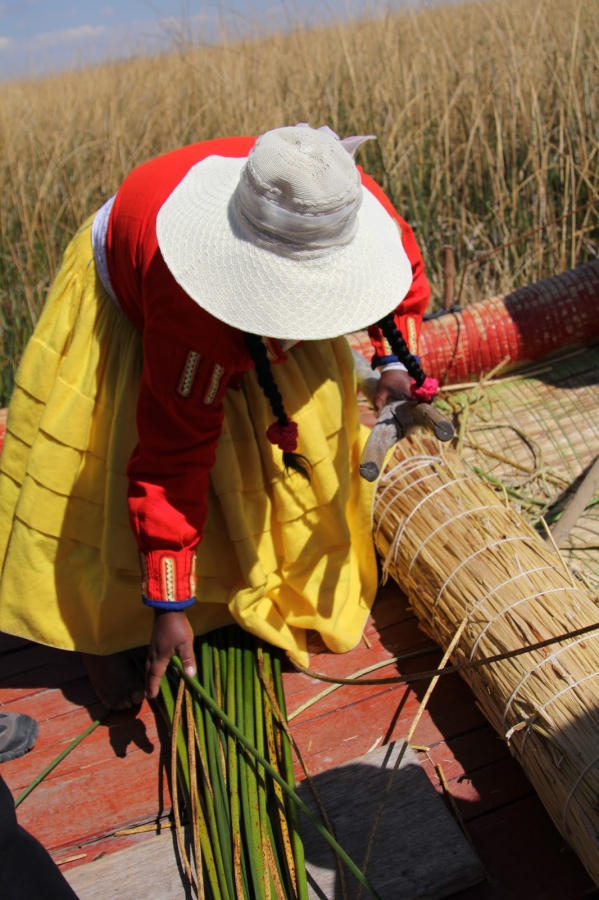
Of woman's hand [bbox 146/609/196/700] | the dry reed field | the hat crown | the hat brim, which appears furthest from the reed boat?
the dry reed field

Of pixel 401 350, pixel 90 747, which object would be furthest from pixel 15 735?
pixel 401 350

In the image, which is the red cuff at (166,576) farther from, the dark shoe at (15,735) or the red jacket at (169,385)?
the dark shoe at (15,735)

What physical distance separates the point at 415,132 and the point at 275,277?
309 centimetres

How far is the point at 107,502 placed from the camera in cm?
158

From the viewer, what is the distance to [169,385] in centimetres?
121

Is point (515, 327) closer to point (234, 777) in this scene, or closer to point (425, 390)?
point (425, 390)

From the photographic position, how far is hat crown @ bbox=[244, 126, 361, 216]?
1.00 m

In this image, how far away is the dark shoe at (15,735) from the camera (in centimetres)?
167

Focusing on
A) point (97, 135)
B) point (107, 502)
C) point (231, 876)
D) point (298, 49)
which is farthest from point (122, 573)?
point (298, 49)

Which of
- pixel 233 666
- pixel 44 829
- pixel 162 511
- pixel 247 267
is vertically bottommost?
pixel 44 829

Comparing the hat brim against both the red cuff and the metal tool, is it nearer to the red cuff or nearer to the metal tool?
the metal tool

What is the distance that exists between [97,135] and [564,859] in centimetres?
389

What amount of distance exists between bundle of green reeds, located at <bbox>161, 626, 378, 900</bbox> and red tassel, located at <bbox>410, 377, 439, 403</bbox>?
0.69 metres

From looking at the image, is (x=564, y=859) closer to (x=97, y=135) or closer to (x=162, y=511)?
(x=162, y=511)
